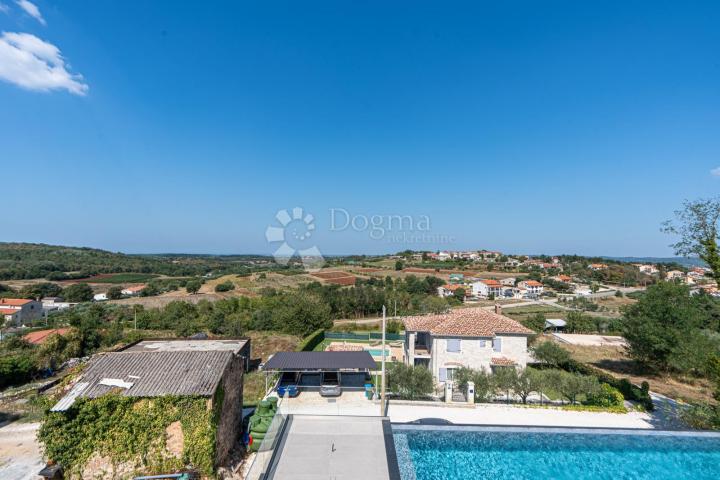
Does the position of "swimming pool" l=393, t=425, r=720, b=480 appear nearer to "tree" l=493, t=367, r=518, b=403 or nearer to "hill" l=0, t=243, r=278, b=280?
"tree" l=493, t=367, r=518, b=403

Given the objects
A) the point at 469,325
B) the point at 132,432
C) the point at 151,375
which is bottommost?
the point at 132,432

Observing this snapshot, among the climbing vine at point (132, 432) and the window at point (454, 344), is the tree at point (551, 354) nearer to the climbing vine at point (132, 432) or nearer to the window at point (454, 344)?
the window at point (454, 344)

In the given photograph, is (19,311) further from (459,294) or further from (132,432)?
(459,294)

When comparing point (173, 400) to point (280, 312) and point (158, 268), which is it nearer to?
point (280, 312)

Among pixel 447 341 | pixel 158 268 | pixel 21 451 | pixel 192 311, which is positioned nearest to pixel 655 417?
pixel 447 341

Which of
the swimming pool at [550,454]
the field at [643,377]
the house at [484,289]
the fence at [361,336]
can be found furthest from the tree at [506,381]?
the house at [484,289]

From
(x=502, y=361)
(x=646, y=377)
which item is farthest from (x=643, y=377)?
(x=502, y=361)
